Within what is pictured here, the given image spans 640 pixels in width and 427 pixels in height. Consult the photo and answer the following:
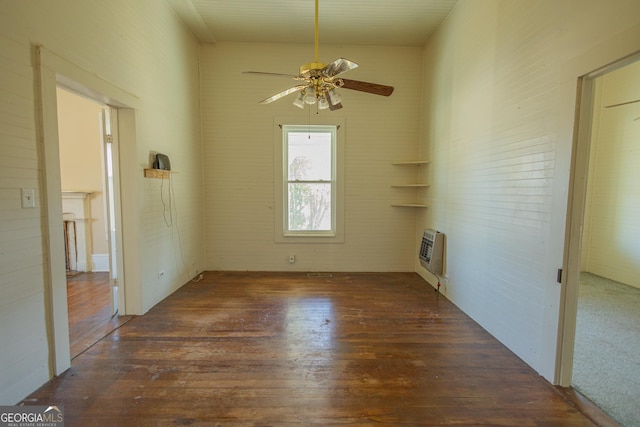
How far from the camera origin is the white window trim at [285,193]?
14.5ft

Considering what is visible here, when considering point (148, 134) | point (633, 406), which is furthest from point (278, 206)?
point (633, 406)

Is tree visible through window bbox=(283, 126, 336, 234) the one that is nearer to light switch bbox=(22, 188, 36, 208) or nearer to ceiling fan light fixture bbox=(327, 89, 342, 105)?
ceiling fan light fixture bbox=(327, 89, 342, 105)

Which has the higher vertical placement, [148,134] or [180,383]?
[148,134]

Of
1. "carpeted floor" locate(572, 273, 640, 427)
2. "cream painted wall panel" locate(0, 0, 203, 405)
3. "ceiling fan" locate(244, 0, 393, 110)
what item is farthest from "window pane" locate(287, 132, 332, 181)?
"carpeted floor" locate(572, 273, 640, 427)

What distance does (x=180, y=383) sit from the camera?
→ 192 cm

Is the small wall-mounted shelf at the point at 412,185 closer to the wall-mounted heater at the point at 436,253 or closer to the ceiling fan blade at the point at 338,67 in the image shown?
the wall-mounted heater at the point at 436,253

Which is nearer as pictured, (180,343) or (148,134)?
(180,343)

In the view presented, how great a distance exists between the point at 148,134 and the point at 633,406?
15.6 ft

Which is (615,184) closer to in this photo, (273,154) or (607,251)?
(607,251)

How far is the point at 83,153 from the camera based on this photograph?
14.2 ft

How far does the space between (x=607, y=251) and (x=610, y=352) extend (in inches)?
112

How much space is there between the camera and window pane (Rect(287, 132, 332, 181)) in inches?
179

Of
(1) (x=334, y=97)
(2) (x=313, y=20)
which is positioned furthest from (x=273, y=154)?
(1) (x=334, y=97)

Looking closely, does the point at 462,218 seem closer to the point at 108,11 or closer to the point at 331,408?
the point at 331,408
